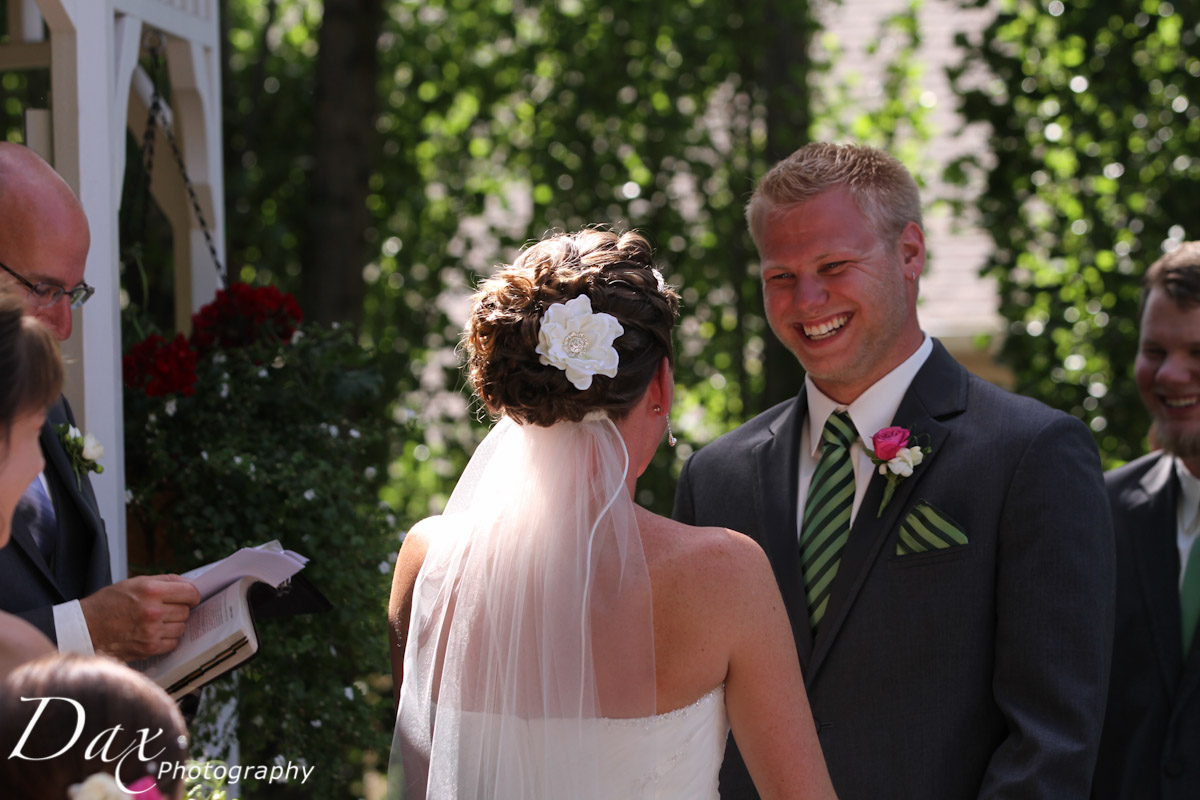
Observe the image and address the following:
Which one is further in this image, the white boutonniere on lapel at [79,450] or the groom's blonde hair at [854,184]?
the groom's blonde hair at [854,184]

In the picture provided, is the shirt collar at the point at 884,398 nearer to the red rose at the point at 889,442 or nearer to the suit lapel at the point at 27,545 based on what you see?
the red rose at the point at 889,442

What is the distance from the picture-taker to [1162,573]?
10.3 feet

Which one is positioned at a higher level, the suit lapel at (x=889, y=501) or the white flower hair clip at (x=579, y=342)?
the white flower hair clip at (x=579, y=342)

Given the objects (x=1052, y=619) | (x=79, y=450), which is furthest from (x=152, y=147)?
(x=1052, y=619)

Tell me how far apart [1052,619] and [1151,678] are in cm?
89

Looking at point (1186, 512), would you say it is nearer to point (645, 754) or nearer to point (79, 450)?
point (645, 754)

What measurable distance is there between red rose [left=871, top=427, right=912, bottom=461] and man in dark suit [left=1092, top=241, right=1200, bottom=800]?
1.03 meters

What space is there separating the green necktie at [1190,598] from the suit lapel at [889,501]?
964mm

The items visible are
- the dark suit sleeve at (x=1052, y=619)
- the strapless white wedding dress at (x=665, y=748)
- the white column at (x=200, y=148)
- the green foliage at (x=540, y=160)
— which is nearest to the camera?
the strapless white wedding dress at (x=665, y=748)

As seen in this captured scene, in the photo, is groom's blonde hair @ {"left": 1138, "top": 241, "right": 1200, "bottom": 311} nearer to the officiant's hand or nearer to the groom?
the groom

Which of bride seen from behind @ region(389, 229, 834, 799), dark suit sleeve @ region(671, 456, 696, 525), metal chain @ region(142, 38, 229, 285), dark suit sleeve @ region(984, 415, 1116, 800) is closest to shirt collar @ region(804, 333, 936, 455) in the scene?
dark suit sleeve @ region(984, 415, 1116, 800)

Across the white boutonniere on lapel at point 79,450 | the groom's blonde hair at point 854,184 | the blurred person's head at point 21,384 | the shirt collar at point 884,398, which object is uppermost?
Result: the groom's blonde hair at point 854,184

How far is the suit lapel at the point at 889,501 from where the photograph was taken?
258cm

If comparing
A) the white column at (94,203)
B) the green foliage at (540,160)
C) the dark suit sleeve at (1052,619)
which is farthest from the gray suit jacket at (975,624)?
the green foliage at (540,160)
